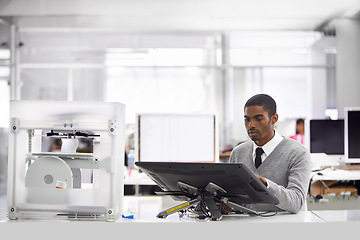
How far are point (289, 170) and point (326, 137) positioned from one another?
2.54 meters

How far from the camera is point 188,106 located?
7.71 m

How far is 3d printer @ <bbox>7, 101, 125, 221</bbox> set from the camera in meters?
1.42

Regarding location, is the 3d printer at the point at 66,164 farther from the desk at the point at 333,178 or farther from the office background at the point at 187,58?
the office background at the point at 187,58

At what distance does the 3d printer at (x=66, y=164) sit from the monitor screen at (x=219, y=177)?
0.13 m

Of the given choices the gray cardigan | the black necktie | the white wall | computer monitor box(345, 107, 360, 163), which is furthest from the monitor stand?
the white wall

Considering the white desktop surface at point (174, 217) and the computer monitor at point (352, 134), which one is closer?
the white desktop surface at point (174, 217)

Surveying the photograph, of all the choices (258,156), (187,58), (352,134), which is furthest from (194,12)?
(258,156)

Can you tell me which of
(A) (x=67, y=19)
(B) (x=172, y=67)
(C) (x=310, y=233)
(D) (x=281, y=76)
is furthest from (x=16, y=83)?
(C) (x=310, y=233)

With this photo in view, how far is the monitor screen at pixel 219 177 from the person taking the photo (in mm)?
1312

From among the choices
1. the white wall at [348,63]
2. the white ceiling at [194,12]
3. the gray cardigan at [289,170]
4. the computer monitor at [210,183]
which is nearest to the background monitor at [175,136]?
the gray cardigan at [289,170]

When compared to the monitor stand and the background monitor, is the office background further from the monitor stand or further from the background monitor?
the monitor stand

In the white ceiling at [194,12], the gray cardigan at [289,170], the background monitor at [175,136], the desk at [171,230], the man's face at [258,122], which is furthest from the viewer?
the white ceiling at [194,12]

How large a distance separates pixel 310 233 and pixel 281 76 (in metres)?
6.80

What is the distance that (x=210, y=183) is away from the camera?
1.41m
